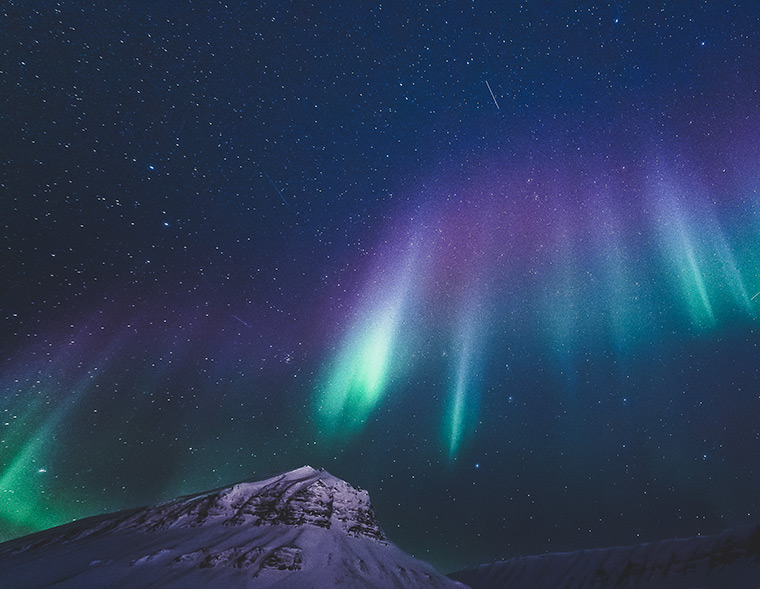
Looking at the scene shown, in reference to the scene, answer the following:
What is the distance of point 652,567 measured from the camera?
5226 inches

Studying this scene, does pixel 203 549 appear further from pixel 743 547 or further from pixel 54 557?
pixel 743 547

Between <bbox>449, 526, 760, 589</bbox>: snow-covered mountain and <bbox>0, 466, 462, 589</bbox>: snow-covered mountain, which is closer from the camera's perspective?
<bbox>0, 466, 462, 589</bbox>: snow-covered mountain

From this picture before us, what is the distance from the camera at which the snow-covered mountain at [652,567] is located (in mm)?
116438

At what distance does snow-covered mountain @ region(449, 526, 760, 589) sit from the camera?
116438 mm

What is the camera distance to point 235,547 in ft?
239

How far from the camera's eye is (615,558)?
145 m

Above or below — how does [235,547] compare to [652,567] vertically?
below

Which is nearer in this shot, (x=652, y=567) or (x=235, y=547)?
(x=235, y=547)

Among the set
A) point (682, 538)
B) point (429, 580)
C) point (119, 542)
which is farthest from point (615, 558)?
point (119, 542)

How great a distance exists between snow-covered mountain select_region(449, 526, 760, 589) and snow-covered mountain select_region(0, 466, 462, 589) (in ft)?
289

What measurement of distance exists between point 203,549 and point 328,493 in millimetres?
38135

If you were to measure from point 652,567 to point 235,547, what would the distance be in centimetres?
14037

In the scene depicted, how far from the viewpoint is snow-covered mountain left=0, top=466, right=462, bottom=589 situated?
59.7m

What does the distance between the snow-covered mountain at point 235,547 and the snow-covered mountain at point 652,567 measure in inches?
3469
